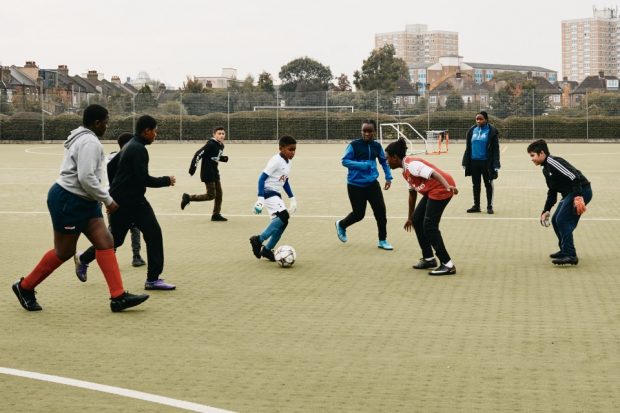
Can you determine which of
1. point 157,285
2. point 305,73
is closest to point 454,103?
point 157,285

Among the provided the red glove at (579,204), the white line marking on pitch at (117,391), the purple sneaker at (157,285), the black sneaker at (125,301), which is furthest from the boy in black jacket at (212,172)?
the white line marking on pitch at (117,391)

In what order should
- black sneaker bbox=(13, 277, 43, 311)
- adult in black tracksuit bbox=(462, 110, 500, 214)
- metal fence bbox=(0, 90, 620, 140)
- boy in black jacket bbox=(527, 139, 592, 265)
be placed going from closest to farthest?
black sneaker bbox=(13, 277, 43, 311)
boy in black jacket bbox=(527, 139, 592, 265)
adult in black tracksuit bbox=(462, 110, 500, 214)
metal fence bbox=(0, 90, 620, 140)

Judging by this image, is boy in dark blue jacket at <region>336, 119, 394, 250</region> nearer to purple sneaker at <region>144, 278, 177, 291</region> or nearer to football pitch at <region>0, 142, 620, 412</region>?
football pitch at <region>0, 142, 620, 412</region>

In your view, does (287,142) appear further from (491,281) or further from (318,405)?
(318,405)

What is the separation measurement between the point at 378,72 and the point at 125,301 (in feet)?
362

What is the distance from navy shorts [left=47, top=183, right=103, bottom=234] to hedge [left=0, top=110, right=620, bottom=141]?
44727 mm

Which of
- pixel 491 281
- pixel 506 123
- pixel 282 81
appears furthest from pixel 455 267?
pixel 282 81

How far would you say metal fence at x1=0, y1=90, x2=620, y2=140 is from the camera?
52.3m

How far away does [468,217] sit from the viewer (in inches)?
655

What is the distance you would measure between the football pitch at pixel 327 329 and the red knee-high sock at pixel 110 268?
252 millimetres

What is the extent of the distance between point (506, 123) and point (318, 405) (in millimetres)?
48322

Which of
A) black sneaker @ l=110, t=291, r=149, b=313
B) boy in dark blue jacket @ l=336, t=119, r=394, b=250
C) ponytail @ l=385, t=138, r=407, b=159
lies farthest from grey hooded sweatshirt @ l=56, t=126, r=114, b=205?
boy in dark blue jacket @ l=336, t=119, r=394, b=250

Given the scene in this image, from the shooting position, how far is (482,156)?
17.5 metres

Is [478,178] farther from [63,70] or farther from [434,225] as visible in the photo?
[63,70]
